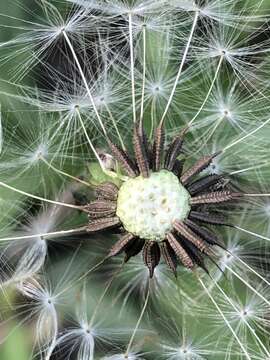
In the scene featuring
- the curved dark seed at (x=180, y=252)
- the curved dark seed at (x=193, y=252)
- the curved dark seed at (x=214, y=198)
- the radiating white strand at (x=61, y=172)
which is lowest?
the curved dark seed at (x=180, y=252)

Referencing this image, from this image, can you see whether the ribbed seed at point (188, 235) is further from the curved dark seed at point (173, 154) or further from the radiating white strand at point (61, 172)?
the radiating white strand at point (61, 172)

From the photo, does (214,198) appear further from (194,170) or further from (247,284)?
(247,284)

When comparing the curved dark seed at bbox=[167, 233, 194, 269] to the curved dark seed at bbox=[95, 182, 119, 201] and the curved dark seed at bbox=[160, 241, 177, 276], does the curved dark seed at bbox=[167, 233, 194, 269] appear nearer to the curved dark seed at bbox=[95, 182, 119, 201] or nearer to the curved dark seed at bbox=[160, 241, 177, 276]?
the curved dark seed at bbox=[160, 241, 177, 276]

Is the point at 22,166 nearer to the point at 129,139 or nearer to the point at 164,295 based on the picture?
the point at 129,139

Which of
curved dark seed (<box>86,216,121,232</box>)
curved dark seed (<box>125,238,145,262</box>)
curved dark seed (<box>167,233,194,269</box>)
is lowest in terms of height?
curved dark seed (<box>167,233,194,269</box>)

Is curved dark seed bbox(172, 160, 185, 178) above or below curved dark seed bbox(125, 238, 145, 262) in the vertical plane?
above

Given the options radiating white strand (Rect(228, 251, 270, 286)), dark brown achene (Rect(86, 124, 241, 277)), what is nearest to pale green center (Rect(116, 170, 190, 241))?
dark brown achene (Rect(86, 124, 241, 277))

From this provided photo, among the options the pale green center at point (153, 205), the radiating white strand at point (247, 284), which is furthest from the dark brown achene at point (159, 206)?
the radiating white strand at point (247, 284)

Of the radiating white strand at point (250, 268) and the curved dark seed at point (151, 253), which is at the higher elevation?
the radiating white strand at point (250, 268)
